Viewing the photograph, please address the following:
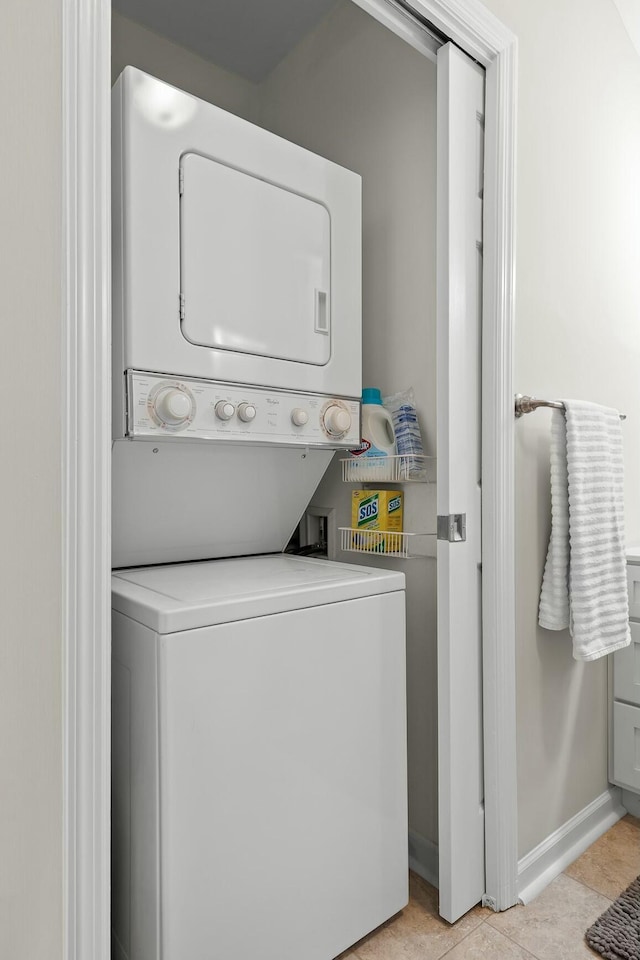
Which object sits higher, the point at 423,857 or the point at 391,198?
the point at 391,198

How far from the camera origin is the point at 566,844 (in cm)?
174

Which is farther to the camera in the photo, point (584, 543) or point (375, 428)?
point (375, 428)

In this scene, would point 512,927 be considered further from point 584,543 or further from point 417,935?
point 584,543

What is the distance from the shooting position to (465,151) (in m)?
1.47

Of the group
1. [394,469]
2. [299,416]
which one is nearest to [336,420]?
[299,416]

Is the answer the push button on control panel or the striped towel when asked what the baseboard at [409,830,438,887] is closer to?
the striped towel

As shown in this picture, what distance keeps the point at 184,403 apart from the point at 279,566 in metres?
0.53

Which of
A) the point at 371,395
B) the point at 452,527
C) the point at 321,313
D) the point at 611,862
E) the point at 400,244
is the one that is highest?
the point at 400,244

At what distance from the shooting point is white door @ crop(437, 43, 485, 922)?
1.44 m

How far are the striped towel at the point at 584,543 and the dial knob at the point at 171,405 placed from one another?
1001 millimetres

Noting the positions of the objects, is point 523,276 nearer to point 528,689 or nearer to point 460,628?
point 460,628

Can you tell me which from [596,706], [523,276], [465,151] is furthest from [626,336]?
[596,706]

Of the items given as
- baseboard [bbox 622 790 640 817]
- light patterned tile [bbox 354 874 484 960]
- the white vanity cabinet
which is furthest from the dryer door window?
baseboard [bbox 622 790 640 817]

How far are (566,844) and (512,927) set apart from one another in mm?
386
